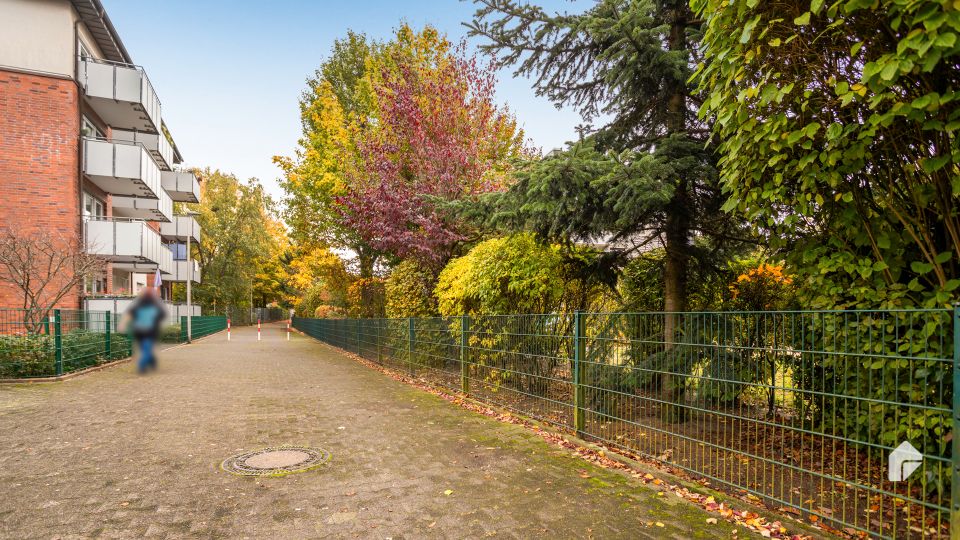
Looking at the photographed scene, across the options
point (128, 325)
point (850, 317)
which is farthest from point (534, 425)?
point (128, 325)

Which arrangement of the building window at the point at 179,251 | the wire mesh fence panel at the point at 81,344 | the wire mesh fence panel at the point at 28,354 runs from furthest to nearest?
the wire mesh fence panel at the point at 81,344 → the wire mesh fence panel at the point at 28,354 → the building window at the point at 179,251

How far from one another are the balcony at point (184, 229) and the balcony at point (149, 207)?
16 cm

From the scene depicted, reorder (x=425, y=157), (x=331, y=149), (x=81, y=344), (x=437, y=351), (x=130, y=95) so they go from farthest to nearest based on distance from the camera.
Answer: (x=331, y=149), (x=425, y=157), (x=81, y=344), (x=437, y=351), (x=130, y=95)

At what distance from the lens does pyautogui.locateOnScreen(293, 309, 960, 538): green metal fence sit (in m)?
4.06

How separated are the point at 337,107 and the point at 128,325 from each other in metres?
25.4

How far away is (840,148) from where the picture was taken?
175 inches

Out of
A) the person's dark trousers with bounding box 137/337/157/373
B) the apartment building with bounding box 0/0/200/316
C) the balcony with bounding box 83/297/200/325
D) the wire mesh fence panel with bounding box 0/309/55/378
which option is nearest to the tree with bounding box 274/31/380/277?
the wire mesh fence panel with bounding box 0/309/55/378

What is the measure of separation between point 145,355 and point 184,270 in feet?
3.32

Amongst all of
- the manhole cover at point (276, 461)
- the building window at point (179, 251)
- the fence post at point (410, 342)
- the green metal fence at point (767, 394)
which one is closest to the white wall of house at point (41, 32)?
the building window at point (179, 251)

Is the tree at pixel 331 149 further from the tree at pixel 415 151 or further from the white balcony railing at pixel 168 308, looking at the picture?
the white balcony railing at pixel 168 308

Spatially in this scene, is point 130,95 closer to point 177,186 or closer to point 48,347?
point 177,186

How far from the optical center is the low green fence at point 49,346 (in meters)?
11.6

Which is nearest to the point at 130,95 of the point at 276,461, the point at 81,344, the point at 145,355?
the point at 145,355

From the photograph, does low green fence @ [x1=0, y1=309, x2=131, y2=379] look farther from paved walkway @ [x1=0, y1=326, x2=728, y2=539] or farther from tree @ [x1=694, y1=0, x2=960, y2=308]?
tree @ [x1=694, y1=0, x2=960, y2=308]
